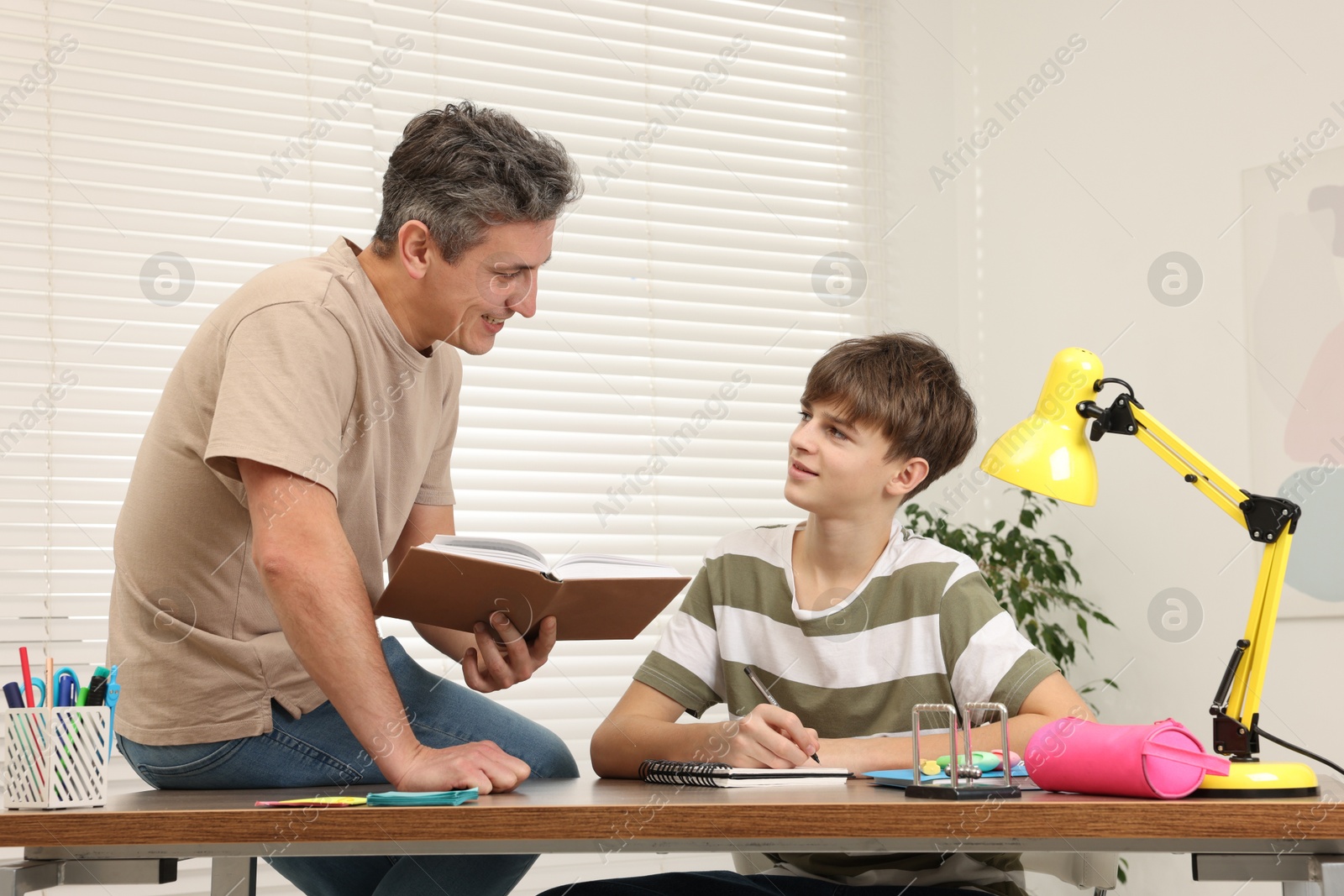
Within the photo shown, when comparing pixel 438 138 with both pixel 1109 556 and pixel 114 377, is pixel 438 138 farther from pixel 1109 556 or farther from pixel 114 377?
pixel 1109 556

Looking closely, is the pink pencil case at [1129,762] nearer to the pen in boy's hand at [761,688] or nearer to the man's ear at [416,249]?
the pen in boy's hand at [761,688]

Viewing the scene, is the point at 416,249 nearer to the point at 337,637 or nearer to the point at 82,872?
the point at 337,637

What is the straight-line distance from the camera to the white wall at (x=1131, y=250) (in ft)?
9.17

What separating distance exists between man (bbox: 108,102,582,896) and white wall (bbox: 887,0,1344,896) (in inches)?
74.1

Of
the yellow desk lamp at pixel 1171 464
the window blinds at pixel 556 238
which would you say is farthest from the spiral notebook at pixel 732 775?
the window blinds at pixel 556 238

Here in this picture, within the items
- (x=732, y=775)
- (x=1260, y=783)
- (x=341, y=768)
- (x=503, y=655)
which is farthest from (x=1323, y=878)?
(x=341, y=768)

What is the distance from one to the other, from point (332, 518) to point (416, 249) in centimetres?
42

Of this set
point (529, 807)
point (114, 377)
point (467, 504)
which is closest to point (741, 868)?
point (529, 807)

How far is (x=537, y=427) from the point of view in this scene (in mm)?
2973

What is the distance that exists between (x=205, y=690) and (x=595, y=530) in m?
1.64

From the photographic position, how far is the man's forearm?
125 centimetres

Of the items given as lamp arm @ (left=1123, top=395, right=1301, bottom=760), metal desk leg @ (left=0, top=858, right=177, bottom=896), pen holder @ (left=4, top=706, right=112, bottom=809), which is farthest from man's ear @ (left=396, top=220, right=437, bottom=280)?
lamp arm @ (left=1123, top=395, right=1301, bottom=760)

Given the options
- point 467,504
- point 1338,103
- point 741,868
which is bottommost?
point 741,868

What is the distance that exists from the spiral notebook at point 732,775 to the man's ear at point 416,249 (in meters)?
0.71
